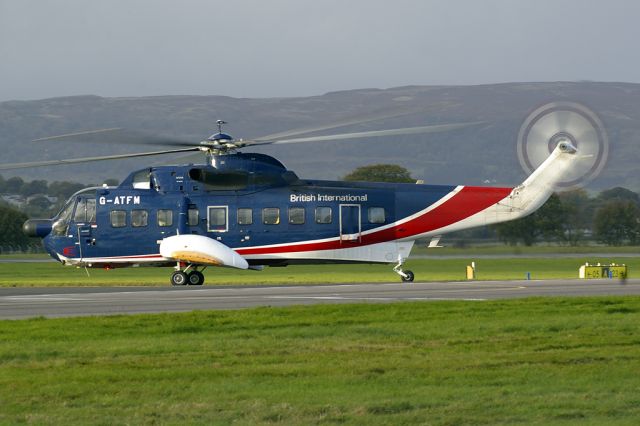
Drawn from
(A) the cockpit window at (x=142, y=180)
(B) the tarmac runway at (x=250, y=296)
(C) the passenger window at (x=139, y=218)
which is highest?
(A) the cockpit window at (x=142, y=180)

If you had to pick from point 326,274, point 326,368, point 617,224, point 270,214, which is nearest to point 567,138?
point 270,214

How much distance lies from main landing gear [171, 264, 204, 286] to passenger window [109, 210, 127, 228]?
7.59ft

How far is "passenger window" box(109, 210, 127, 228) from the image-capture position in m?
39.9

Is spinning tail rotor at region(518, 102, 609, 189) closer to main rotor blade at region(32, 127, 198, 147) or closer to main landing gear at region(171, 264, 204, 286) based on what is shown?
main landing gear at region(171, 264, 204, 286)

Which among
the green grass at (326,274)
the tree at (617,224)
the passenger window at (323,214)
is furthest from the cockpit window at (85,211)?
the tree at (617,224)

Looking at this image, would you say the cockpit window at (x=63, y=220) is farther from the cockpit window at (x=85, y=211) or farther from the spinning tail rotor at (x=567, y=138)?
the spinning tail rotor at (x=567, y=138)

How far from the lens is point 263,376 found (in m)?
15.4

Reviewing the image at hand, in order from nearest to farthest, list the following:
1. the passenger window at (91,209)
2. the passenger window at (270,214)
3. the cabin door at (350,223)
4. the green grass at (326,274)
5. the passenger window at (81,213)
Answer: the cabin door at (350,223), the passenger window at (270,214), the passenger window at (91,209), the passenger window at (81,213), the green grass at (326,274)

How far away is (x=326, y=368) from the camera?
16.0 metres

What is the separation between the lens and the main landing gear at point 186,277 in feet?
130

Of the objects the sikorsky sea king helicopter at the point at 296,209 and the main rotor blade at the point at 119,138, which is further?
the sikorsky sea king helicopter at the point at 296,209

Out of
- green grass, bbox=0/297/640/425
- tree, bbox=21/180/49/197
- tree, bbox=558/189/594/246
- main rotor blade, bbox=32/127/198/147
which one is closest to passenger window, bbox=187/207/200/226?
main rotor blade, bbox=32/127/198/147

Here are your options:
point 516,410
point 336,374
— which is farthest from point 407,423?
point 336,374

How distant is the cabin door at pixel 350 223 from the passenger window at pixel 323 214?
417 millimetres
